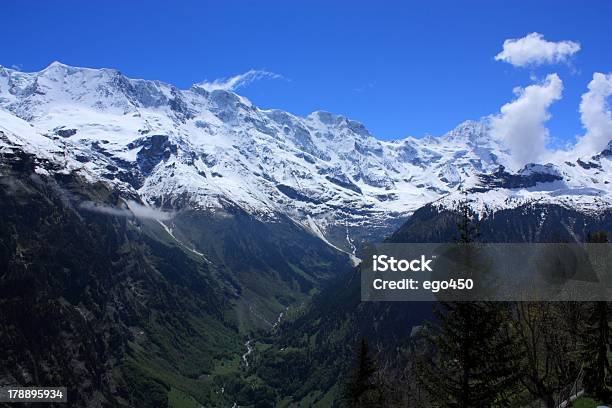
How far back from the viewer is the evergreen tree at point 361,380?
225 ft

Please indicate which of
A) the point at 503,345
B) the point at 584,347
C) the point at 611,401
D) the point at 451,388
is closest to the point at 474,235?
the point at 503,345

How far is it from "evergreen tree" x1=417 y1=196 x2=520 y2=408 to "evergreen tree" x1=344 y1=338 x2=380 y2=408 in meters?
32.8

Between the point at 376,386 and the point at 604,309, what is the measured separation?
26752mm

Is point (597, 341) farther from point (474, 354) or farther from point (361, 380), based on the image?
point (474, 354)

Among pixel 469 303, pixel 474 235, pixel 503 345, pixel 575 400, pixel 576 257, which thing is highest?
pixel 576 257

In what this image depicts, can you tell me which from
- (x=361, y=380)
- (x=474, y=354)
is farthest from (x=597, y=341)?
(x=474, y=354)

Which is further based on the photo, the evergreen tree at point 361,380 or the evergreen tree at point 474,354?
the evergreen tree at point 361,380

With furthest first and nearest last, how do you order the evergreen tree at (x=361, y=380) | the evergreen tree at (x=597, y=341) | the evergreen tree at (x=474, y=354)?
the evergreen tree at (x=361, y=380) < the evergreen tree at (x=597, y=341) < the evergreen tree at (x=474, y=354)

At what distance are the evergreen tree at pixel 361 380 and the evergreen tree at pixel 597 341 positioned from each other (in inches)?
922

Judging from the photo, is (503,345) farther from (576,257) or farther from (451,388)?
(576,257)

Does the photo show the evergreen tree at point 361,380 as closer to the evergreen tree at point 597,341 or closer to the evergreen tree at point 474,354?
the evergreen tree at point 597,341

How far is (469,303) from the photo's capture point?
36.1 meters

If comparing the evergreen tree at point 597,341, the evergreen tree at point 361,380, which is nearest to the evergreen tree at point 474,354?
the evergreen tree at point 597,341

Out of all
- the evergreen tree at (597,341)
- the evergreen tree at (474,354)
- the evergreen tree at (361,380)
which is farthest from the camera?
the evergreen tree at (361,380)
